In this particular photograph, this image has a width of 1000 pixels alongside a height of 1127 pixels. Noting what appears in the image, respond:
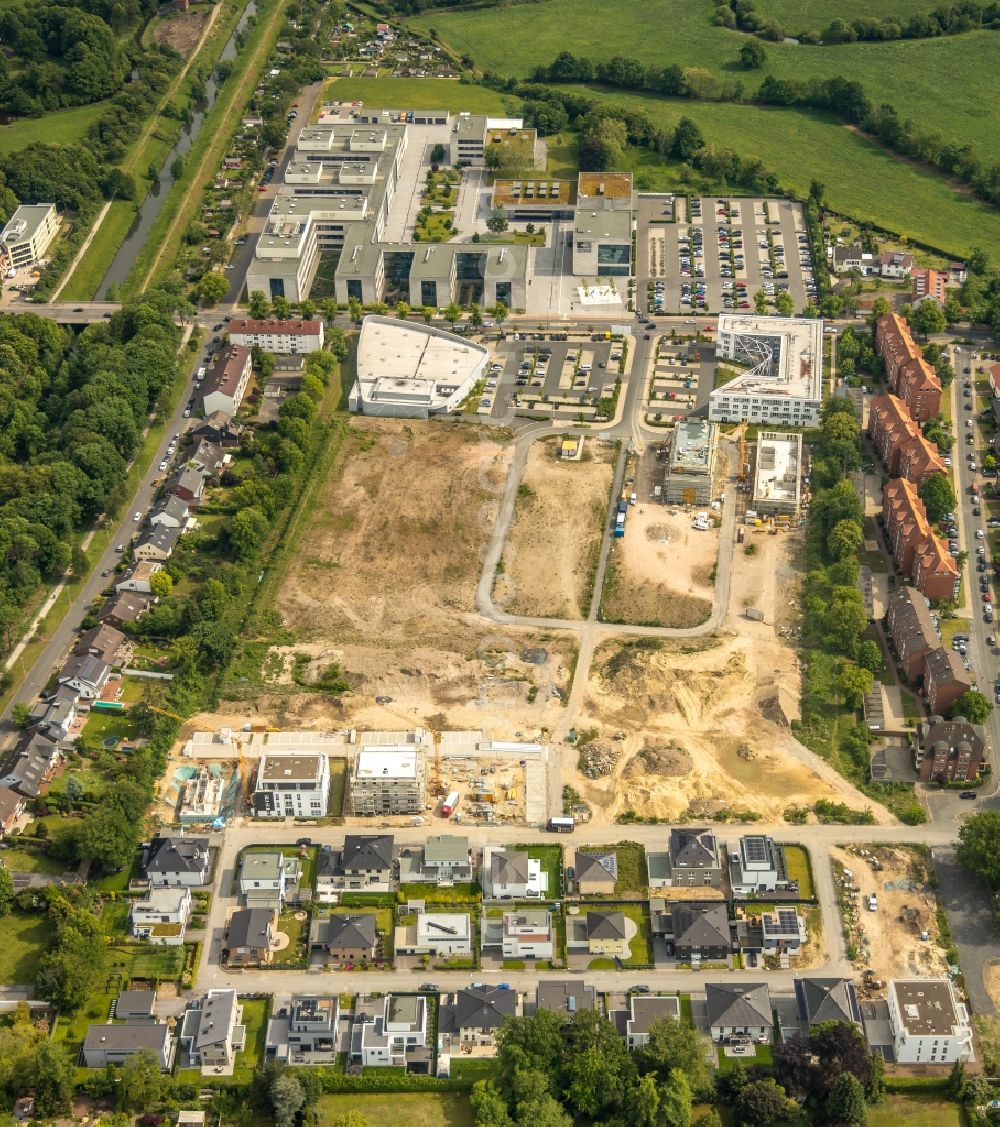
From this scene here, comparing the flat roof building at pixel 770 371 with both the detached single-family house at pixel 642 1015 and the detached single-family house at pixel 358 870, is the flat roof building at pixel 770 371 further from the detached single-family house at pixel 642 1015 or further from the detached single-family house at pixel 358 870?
the detached single-family house at pixel 642 1015

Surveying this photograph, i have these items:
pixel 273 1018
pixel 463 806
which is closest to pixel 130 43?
pixel 463 806

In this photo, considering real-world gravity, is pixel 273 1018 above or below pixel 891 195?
below

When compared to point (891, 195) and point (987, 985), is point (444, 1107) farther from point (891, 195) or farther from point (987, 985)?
point (891, 195)

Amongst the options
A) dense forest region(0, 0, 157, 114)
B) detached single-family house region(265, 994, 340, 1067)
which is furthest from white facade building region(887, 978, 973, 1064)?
dense forest region(0, 0, 157, 114)

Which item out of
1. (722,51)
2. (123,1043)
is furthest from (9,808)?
(722,51)

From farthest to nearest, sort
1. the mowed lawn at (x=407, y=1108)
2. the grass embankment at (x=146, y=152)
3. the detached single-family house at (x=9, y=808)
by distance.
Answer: the grass embankment at (x=146, y=152) < the detached single-family house at (x=9, y=808) < the mowed lawn at (x=407, y=1108)

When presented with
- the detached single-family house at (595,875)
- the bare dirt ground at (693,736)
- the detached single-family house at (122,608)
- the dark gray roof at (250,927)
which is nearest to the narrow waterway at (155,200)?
the detached single-family house at (122,608)
